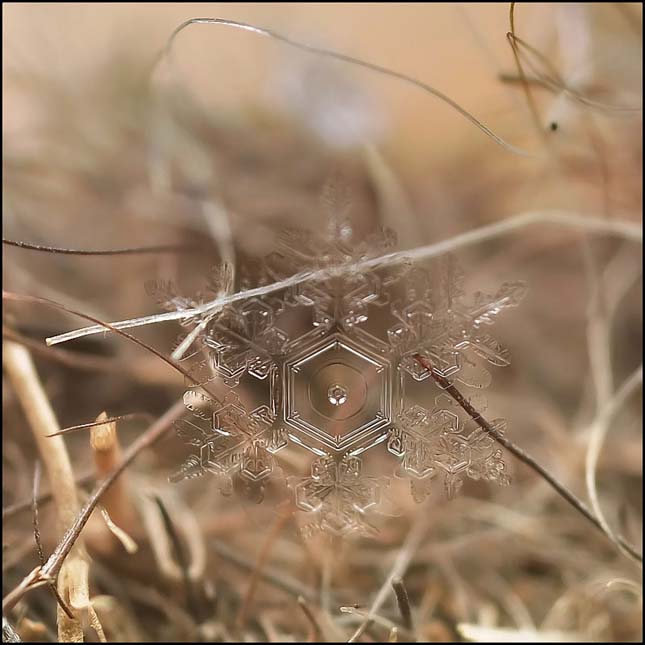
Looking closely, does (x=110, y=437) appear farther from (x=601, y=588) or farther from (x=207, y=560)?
(x=601, y=588)

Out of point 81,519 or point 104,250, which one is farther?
point 104,250

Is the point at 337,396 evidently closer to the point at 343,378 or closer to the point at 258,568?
the point at 343,378

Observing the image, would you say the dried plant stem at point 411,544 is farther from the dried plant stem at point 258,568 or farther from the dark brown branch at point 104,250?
the dark brown branch at point 104,250

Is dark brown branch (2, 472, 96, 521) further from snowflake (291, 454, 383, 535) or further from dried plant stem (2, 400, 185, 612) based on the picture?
snowflake (291, 454, 383, 535)

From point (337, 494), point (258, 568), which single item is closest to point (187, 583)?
point (258, 568)

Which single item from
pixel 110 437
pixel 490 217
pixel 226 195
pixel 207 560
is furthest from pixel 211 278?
pixel 490 217

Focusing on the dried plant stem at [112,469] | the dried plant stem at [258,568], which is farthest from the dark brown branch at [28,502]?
the dried plant stem at [258,568]
